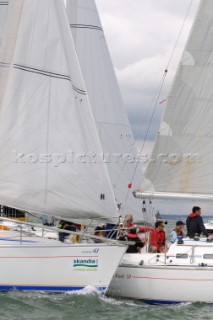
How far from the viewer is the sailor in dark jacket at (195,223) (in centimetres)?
1750

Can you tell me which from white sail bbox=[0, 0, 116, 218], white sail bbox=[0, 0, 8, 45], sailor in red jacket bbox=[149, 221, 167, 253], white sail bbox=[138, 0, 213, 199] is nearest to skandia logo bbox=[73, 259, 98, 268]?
white sail bbox=[0, 0, 116, 218]

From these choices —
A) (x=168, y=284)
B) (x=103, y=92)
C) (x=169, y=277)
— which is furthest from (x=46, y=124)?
(x=103, y=92)

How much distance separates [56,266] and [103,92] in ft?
30.0

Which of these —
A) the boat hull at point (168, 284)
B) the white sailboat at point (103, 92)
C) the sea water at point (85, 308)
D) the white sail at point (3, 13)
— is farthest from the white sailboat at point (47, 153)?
the white sailboat at point (103, 92)

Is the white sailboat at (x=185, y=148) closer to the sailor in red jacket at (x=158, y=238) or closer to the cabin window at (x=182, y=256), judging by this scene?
the cabin window at (x=182, y=256)

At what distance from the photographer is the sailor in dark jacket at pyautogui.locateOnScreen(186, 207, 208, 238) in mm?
17500

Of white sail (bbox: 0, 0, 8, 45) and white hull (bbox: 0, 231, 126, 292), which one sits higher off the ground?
white sail (bbox: 0, 0, 8, 45)

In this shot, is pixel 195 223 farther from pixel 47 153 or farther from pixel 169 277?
pixel 47 153

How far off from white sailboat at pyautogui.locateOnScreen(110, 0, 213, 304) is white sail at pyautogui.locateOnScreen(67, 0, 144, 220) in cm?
583

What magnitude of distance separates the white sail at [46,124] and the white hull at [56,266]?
2.60 ft

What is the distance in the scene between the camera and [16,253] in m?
16.5

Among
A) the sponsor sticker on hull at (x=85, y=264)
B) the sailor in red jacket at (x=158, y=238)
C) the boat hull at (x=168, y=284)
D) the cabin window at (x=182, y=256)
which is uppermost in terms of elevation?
the sailor in red jacket at (x=158, y=238)

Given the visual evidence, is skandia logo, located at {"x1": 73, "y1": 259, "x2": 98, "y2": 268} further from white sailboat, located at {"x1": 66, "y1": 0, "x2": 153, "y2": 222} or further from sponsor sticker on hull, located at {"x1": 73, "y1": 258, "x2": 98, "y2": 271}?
white sailboat, located at {"x1": 66, "y1": 0, "x2": 153, "y2": 222}

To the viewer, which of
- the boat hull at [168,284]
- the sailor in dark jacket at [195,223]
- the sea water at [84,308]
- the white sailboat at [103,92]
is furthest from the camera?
the white sailboat at [103,92]
